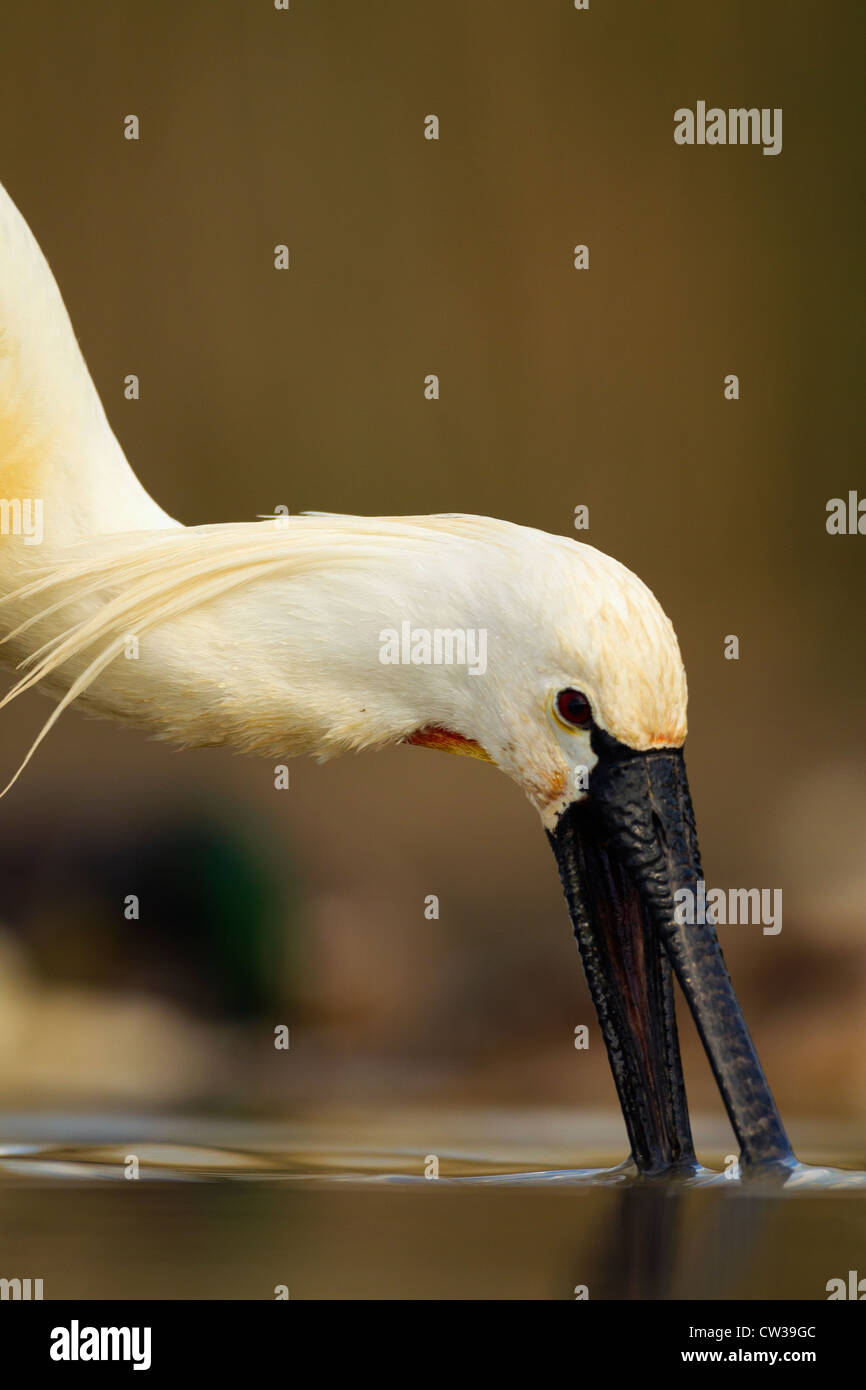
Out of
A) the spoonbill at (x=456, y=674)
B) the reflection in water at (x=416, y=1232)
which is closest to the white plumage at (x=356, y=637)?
the spoonbill at (x=456, y=674)

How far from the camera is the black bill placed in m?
2.41

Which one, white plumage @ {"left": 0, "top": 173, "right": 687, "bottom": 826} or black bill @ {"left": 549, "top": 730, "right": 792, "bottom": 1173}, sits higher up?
white plumage @ {"left": 0, "top": 173, "right": 687, "bottom": 826}

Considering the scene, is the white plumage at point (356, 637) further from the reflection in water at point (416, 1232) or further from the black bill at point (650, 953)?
the reflection in water at point (416, 1232)

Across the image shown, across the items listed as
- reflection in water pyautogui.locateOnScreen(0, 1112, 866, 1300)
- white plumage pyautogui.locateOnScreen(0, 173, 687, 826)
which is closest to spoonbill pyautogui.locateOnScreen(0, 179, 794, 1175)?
white plumage pyautogui.locateOnScreen(0, 173, 687, 826)

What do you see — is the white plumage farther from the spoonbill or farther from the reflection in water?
the reflection in water

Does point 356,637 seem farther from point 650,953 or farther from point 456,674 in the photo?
point 650,953

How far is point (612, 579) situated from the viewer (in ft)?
7.55

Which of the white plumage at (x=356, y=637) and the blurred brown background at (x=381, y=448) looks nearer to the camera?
the white plumage at (x=356, y=637)

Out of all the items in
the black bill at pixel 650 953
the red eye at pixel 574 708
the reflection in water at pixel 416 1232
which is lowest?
the reflection in water at pixel 416 1232

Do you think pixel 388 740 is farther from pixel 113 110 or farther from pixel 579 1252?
pixel 113 110

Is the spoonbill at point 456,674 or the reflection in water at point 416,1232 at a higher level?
the spoonbill at point 456,674

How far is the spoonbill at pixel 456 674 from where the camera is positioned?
7.66ft

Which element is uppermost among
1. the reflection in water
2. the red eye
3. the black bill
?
the red eye

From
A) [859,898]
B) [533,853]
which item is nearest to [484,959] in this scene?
[533,853]
